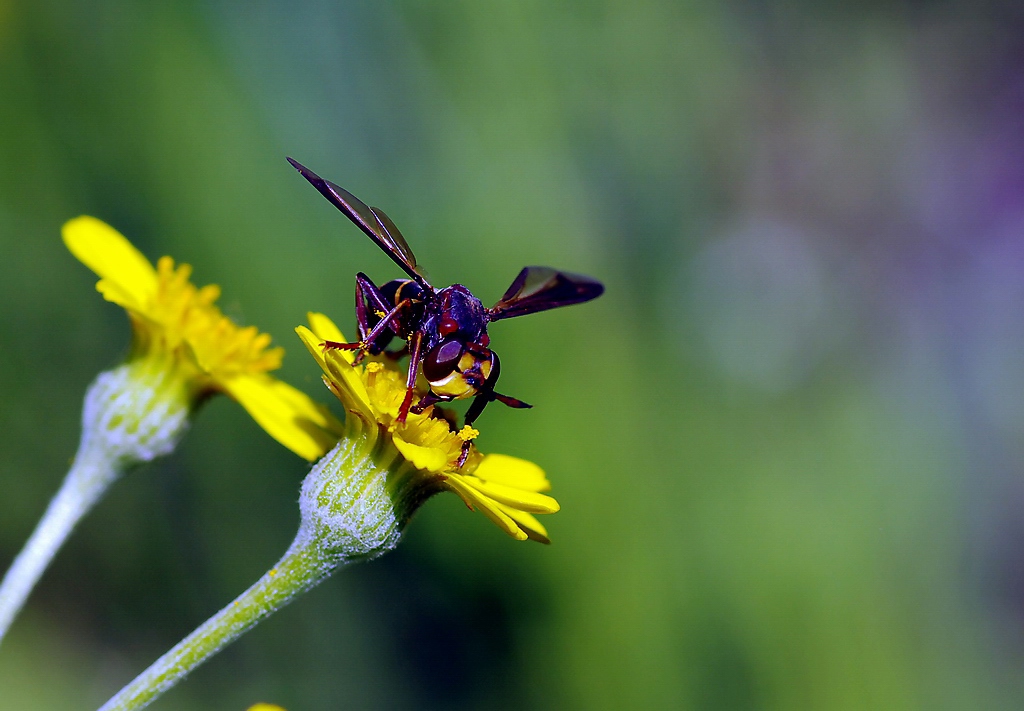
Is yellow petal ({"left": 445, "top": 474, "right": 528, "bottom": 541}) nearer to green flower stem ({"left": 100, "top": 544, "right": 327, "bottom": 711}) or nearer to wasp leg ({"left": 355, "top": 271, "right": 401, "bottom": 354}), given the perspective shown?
green flower stem ({"left": 100, "top": 544, "right": 327, "bottom": 711})

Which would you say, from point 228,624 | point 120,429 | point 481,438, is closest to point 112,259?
point 120,429

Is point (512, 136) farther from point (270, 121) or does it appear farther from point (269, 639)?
point (269, 639)

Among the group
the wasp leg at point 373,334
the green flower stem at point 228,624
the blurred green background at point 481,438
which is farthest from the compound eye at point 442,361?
the blurred green background at point 481,438

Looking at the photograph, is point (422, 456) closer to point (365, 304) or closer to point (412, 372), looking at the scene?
point (412, 372)

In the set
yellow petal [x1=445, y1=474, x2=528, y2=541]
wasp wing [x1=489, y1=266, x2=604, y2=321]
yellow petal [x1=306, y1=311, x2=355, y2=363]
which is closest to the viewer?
yellow petal [x1=445, y1=474, x2=528, y2=541]

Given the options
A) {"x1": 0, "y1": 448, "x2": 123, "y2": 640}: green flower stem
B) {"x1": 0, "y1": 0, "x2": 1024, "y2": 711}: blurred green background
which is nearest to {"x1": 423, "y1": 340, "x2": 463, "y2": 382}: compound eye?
{"x1": 0, "y1": 448, "x2": 123, "y2": 640}: green flower stem
